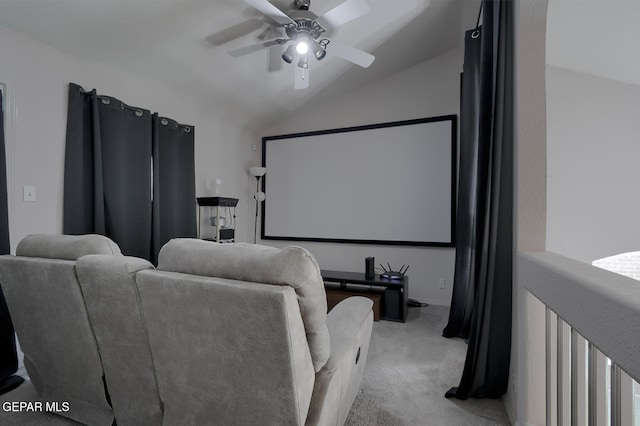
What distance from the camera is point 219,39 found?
2.87 meters

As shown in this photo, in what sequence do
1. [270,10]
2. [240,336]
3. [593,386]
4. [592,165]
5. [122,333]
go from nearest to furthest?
[593,386] < [240,336] < [122,333] < [270,10] < [592,165]

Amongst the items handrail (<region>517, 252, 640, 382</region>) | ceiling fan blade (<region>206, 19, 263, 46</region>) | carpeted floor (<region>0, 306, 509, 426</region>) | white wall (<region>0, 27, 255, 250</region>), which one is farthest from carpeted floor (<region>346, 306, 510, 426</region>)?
ceiling fan blade (<region>206, 19, 263, 46</region>)

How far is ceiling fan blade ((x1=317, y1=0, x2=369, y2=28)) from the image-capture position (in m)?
2.07

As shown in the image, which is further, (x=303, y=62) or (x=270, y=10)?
(x=303, y=62)

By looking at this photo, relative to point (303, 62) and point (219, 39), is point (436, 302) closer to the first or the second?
point (303, 62)

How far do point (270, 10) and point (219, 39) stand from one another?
0.99 m

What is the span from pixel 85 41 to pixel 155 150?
107cm

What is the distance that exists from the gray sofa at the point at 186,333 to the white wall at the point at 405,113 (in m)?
2.58

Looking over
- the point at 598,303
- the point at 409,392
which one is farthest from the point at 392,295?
the point at 598,303

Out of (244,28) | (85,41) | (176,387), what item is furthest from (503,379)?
(85,41)

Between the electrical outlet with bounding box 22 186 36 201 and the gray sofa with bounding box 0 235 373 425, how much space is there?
109cm

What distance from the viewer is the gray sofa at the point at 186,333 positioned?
1.03 metres

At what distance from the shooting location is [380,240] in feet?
13.9

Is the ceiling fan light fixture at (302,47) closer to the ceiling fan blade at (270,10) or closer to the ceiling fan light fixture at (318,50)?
the ceiling fan light fixture at (318,50)
